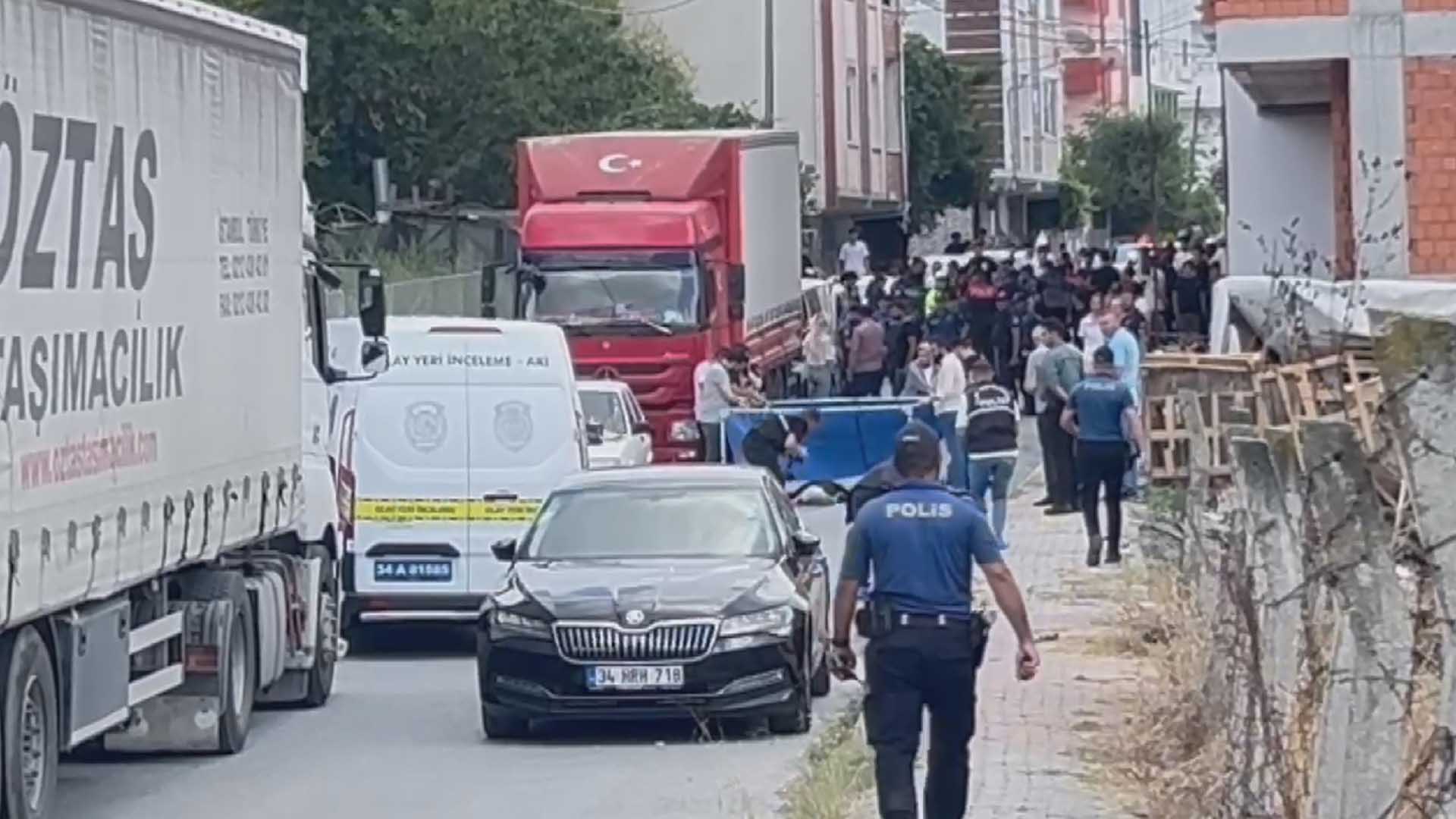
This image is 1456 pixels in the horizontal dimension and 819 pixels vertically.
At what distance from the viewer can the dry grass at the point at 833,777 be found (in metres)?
13.2

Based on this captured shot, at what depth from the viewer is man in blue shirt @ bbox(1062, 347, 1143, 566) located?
2469cm

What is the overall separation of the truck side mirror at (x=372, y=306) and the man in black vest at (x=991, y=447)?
736 cm

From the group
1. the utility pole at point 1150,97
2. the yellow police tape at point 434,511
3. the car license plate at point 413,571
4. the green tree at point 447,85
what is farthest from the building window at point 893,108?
the car license plate at point 413,571

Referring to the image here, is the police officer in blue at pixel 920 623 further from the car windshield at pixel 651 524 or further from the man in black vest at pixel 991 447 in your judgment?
the man in black vest at pixel 991 447

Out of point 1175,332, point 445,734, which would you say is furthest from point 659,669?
point 1175,332

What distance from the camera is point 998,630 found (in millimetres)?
21312

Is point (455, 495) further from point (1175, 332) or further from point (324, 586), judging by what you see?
point (1175, 332)

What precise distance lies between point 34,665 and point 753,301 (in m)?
24.8

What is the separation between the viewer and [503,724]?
55.5 feet

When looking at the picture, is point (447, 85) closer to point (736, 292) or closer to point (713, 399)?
point (736, 292)

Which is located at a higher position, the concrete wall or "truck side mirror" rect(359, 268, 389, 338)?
the concrete wall

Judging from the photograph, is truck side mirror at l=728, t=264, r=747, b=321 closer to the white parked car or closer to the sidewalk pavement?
the white parked car

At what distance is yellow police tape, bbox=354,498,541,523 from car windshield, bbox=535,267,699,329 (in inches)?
525

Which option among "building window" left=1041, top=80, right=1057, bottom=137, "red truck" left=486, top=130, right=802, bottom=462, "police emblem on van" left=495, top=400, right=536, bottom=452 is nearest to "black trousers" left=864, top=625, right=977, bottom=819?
"police emblem on van" left=495, top=400, right=536, bottom=452
